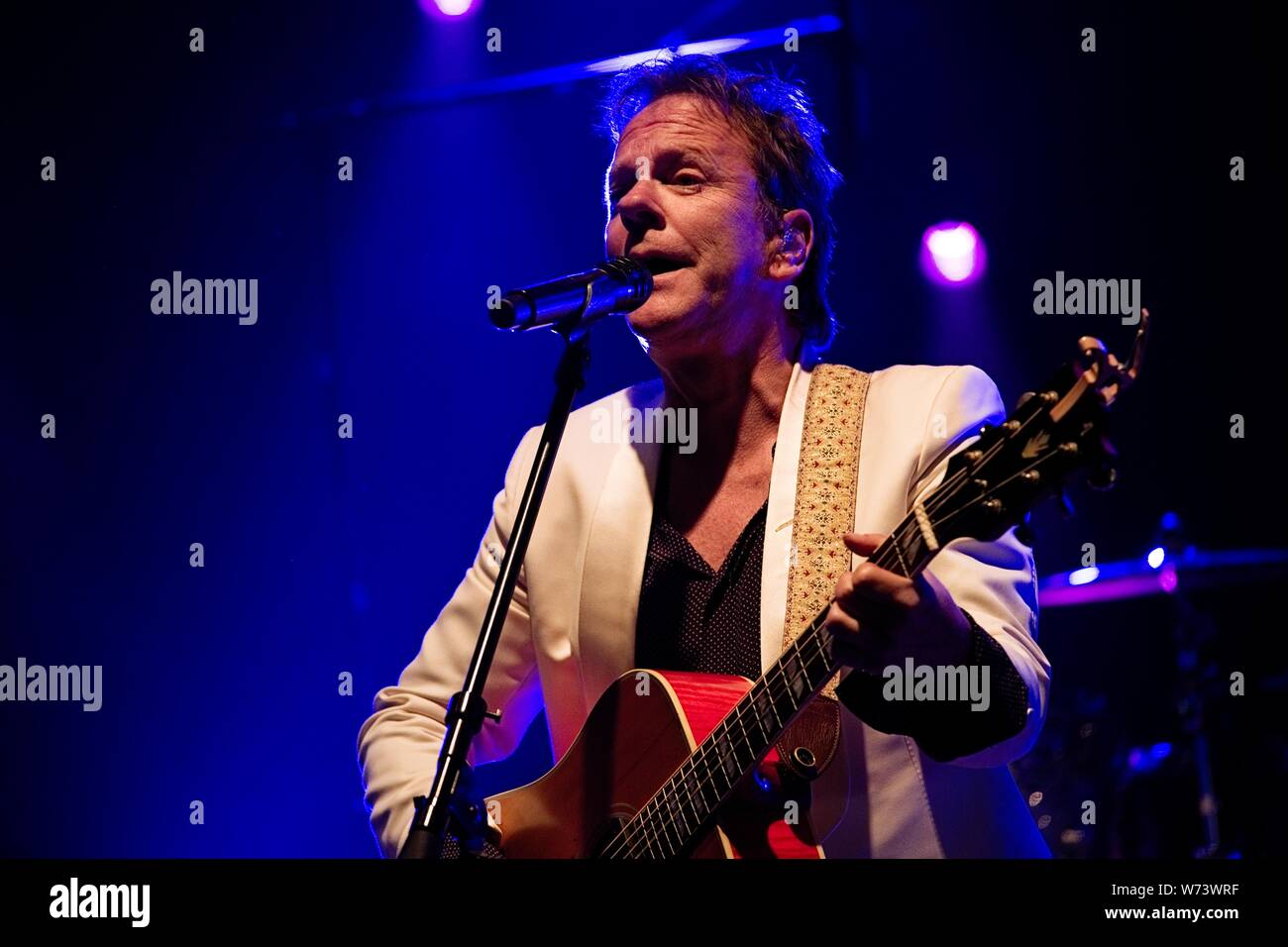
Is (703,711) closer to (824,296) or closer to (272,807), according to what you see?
(824,296)

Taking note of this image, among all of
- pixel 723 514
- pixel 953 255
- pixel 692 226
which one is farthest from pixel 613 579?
pixel 953 255

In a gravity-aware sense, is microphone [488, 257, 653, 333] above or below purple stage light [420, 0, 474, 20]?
below

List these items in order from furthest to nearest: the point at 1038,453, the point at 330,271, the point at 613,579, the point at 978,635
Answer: the point at 330,271 → the point at 613,579 → the point at 978,635 → the point at 1038,453

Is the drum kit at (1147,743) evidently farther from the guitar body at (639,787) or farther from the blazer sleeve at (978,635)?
the guitar body at (639,787)

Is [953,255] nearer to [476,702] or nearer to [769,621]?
[769,621]

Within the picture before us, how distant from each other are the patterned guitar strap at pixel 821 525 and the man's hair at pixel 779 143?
368 mm

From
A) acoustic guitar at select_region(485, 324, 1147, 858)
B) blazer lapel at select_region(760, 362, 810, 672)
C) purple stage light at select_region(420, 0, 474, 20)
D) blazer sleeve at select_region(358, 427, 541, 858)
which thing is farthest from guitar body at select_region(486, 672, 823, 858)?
purple stage light at select_region(420, 0, 474, 20)

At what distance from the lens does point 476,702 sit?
1969 millimetres

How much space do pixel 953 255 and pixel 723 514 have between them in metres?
1.79

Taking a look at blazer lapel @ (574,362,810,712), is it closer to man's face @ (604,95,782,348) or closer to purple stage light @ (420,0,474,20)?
man's face @ (604,95,782,348)

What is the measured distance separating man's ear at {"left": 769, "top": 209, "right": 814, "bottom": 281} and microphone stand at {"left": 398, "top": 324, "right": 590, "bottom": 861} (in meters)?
0.79

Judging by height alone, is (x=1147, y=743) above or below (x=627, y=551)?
below

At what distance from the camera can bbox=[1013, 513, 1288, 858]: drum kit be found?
4.10 meters
